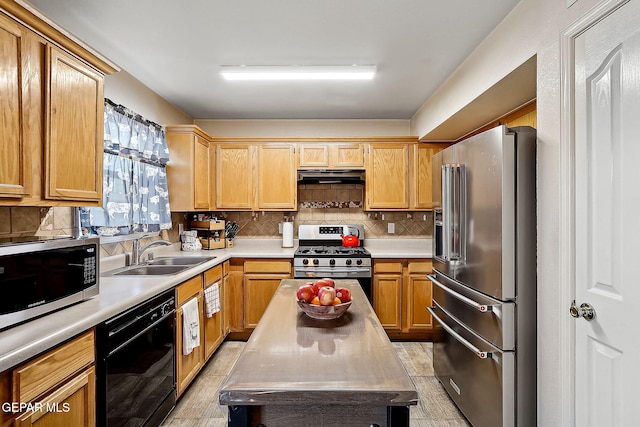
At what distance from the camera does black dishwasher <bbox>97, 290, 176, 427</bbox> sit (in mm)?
1634

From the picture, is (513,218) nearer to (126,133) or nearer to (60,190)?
(60,190)

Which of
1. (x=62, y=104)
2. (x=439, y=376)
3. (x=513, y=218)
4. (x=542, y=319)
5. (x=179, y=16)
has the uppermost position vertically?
(x=179, y=16)

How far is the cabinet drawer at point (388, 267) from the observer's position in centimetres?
366

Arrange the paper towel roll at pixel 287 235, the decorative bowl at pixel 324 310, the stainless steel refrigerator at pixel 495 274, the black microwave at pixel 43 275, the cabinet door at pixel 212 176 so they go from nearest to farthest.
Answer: the black microwave at pixel 43 275 < the decorative bowl at pixel 324 310 < the stainless steel refrigerator at pixel 495 274 < the cabinet door at pixel 212 176 < the paper towel roll at pixel 287 235

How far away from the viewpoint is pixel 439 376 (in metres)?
2.74

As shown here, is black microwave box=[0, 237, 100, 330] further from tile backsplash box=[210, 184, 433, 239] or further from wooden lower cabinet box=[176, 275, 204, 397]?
tile backsplash box=[210, 184, 433, 239]

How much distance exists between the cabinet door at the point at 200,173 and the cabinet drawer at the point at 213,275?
75cm

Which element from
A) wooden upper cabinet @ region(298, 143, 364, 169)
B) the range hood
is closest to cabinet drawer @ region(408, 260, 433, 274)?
the range hood

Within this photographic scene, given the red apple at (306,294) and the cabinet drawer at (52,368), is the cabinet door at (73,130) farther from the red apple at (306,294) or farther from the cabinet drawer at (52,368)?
the red apple at (306,294)

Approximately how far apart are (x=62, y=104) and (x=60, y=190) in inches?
16.6

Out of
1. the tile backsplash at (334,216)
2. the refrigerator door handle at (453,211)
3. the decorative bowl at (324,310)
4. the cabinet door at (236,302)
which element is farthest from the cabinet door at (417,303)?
the decorative bowl at (324,310)

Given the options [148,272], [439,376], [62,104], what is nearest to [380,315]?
[439,376]

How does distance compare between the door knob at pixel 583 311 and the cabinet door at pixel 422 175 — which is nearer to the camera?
the door knob at pixel 583 311

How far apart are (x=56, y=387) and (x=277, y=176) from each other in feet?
9.76
